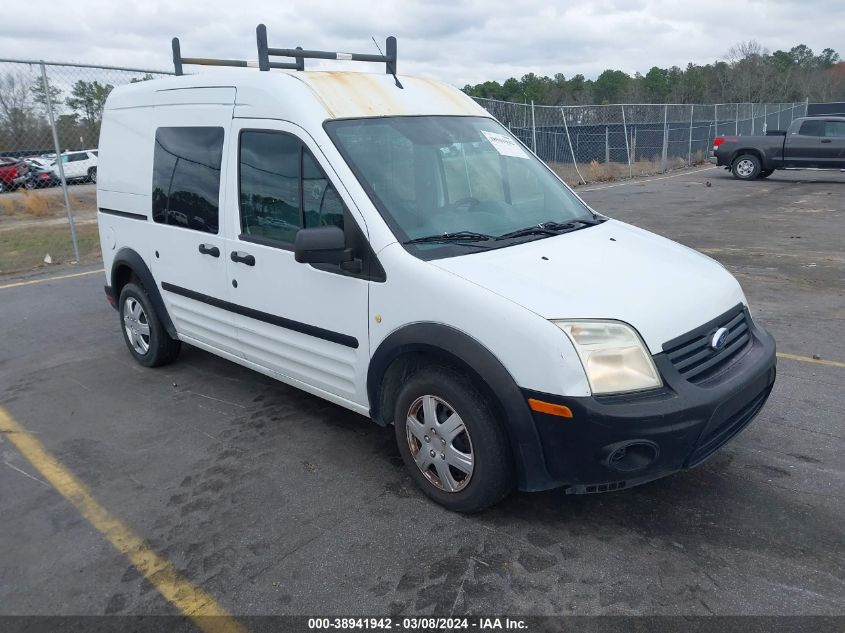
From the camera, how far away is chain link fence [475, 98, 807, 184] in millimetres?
18438

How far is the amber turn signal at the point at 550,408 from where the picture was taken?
2771 millimetres

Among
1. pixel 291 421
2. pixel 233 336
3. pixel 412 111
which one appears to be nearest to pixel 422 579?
pixel 291 421

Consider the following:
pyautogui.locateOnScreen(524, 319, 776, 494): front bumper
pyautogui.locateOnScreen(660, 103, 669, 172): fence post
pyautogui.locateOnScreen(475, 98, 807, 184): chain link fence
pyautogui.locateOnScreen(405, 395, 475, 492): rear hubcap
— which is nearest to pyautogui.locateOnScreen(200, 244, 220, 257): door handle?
pyautogui.locateOnScreen(405, 395, 475, 492): rear hubcap

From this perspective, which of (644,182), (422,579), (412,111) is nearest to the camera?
(422,579)

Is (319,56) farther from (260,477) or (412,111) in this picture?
(260,477)

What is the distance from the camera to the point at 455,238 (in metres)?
3.44

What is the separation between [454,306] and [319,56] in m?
2.45

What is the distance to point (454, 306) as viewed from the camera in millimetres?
3033

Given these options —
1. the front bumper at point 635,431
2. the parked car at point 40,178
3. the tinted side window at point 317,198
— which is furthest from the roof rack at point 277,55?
the parked car at point 40,178

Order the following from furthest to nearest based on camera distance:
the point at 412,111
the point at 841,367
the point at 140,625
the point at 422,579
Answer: the point at 841,367 < the point at 412,111 < the point at 422,579 < the point at 140,625

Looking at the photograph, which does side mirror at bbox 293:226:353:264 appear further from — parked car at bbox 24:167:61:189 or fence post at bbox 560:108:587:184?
fence post at bbox 560:108:587:184

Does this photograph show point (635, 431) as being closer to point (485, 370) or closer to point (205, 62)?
point (485, 370)

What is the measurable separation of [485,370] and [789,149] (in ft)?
63.0

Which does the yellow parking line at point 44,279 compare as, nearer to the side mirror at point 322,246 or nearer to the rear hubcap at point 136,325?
the rear hubcap at point 136,325
